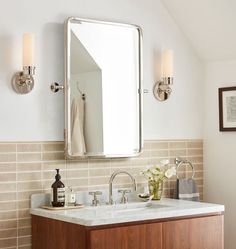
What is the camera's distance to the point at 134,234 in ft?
11.4

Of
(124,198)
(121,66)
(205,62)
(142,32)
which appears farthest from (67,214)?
(205,62)

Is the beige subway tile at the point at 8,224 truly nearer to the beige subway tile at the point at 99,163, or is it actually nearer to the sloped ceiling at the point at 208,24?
the beige subway tile at the point at 99,163

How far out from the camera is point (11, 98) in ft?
12.1

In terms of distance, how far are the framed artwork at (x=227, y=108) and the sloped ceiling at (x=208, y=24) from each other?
24 centimetres

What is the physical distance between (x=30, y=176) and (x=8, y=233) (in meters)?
0.36

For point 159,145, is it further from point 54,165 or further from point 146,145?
point 54,165

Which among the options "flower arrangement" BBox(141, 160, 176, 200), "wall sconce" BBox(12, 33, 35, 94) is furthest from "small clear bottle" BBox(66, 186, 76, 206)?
"wall sconce" BBox(12, 33, 35, 94)

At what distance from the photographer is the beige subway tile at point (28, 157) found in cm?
370

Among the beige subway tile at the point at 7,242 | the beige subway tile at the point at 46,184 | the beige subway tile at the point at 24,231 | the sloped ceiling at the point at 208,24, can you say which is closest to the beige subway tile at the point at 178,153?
the sloped ceiling at the point at 208,24

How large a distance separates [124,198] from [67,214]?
0.67 metres

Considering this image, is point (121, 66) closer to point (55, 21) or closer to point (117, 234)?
point (55, 21)

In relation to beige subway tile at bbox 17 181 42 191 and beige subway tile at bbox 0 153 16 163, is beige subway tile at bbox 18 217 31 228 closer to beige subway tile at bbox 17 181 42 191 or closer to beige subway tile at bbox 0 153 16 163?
beige subway tile at bbox 17 181 42 191

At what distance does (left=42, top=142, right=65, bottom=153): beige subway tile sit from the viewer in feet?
12.5

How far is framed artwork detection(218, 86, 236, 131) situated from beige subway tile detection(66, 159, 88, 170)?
1.09m
